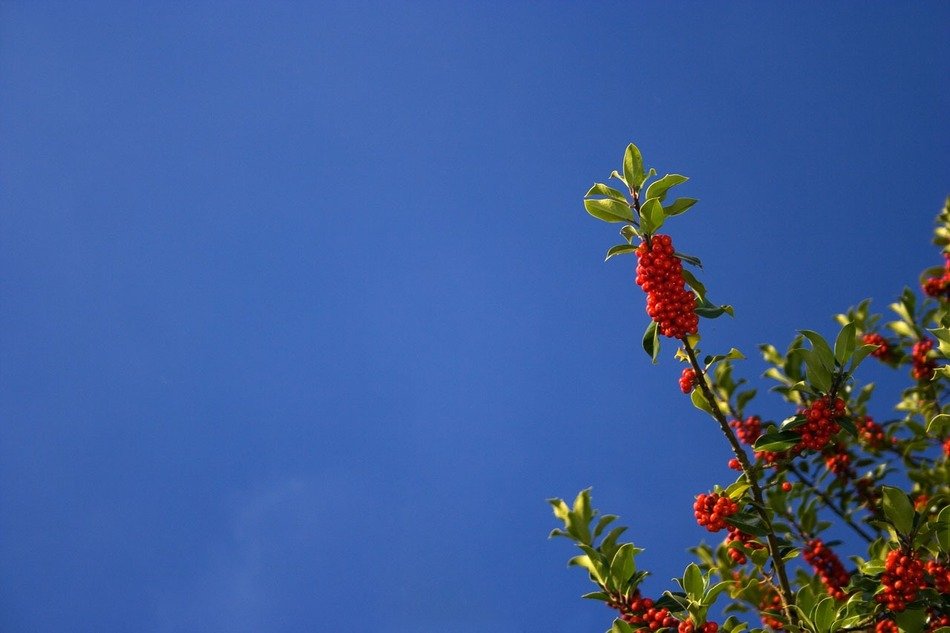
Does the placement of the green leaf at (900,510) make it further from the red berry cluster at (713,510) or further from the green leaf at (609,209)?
the green leaf at (609,209)

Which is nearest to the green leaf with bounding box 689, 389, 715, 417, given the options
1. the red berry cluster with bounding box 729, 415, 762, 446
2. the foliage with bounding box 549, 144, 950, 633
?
the foliage with bounding box 549, 144, 950, 633

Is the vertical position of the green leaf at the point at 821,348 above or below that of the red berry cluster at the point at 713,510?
above

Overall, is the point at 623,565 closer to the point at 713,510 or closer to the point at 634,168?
the point at 713,510

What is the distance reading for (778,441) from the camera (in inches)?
154

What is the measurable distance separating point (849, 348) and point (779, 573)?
51.2 inches

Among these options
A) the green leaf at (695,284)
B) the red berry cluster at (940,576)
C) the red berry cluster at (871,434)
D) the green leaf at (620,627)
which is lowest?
the red berry cluster at (940,576)

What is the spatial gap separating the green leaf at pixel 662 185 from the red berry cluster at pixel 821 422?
1.40 metres

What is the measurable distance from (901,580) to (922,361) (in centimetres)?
326

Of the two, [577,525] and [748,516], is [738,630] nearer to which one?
[748,516]

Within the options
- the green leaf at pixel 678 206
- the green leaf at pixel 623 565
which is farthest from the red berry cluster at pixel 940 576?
the green leaf at pixel 678 206

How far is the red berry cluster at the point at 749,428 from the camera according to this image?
5.95 metres

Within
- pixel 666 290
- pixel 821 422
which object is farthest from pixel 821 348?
pixel 666 290

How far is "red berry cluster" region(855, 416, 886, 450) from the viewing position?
20.8ft

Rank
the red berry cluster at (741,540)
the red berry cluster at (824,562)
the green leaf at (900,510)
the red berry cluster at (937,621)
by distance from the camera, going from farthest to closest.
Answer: the red berry cluster at (824,562) < the red berry cluster at (741,540) < the red berry cluster at (937,621) < the green leaf at (900,510)
